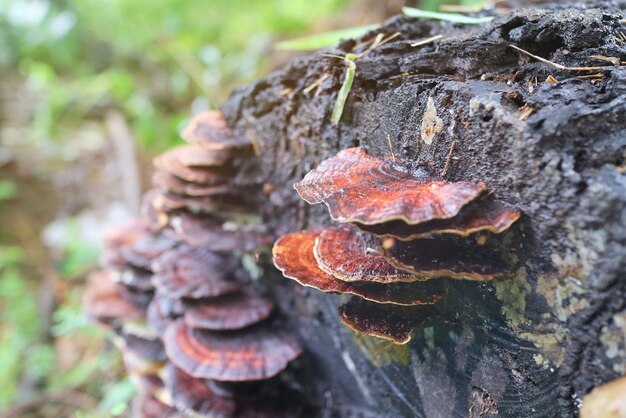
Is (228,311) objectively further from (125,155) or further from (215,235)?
(125,155)

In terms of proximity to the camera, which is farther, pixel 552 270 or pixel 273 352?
pixel 273 352

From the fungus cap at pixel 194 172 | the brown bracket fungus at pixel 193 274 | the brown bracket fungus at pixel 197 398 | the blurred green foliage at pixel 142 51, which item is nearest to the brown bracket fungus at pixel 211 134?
the fungus cap at pixel 194 172

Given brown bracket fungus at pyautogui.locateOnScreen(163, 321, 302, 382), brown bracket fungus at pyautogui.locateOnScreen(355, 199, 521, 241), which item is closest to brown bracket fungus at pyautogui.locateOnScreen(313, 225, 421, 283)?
brown bracket fungus at pyautogui.locateOnScreen(355, 199, 521, 241)

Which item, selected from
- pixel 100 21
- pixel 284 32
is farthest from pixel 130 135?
pixel 284 32

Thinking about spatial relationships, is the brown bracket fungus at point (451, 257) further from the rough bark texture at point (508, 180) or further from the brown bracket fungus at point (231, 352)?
the brown bracket fungus at point (231, 352)

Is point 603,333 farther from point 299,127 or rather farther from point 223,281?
point 223,281

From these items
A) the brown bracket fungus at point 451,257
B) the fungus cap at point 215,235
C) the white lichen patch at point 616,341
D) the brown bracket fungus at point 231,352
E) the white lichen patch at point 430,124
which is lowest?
the brown bracket fungus at point 231,352
